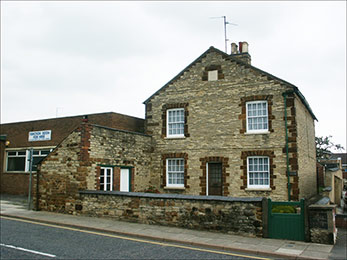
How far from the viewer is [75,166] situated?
637 inches

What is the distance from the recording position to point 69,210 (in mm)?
15852

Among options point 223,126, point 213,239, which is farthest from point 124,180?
point 213,239

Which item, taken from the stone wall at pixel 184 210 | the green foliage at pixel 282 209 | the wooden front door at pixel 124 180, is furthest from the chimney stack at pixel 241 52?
the stone wall at pixel 184 210

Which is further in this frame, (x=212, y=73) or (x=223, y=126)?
(x=212, y=73)

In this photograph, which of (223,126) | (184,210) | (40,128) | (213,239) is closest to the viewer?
(213,239)

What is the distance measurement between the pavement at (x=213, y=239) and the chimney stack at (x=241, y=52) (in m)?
11.8

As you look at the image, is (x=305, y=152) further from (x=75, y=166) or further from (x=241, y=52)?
(x=75, y=166)

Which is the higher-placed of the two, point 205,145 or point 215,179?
point 205,145

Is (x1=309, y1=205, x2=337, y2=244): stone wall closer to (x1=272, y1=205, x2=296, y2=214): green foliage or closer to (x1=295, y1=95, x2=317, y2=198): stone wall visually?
(x1=272, y1=205, x2=296, y2=214): green foliage

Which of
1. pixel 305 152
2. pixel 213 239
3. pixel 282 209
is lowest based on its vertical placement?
pixel 213 239

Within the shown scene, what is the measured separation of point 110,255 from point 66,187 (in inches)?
322

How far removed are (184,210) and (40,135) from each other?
662 inches

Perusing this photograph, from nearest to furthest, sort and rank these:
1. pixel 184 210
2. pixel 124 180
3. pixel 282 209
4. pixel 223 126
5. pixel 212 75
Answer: pixel 282 209 < pixel 184 210 < pixel 124 180 < pixel 223 126 < pixel 212 75

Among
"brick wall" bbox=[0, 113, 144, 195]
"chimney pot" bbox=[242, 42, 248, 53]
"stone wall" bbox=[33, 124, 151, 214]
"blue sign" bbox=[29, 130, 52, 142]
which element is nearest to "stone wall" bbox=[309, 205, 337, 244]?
"stone wall" bbox=[33, 124, 151, 214]
